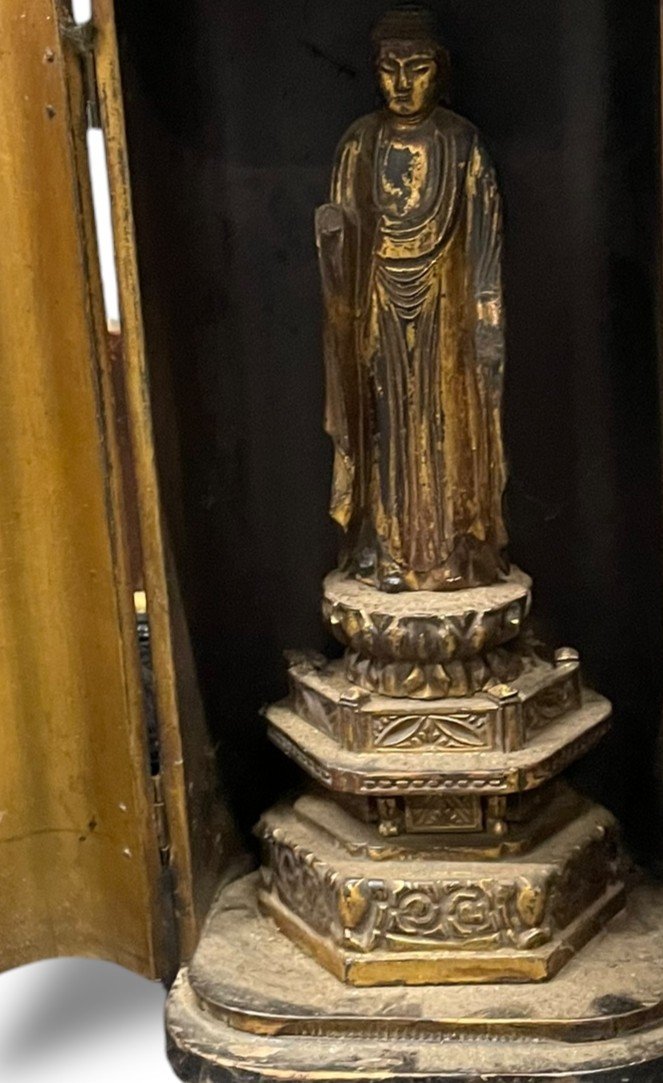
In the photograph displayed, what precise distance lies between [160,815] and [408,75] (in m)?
0.84

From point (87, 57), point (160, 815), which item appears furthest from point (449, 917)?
point (87, 57)

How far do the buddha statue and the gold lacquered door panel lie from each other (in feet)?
0.87

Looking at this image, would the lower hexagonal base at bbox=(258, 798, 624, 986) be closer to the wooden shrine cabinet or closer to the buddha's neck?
the wooden shrine cabinet

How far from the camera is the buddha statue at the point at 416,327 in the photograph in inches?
63.1

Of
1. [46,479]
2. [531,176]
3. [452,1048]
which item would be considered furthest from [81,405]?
[452,1048]

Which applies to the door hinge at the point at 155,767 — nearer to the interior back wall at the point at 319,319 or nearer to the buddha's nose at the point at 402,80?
the interior back wall at the point at 319,319

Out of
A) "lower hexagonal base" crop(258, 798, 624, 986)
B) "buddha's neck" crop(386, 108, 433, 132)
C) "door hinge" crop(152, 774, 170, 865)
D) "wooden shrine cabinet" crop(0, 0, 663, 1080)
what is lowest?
"lower hexagonal base" crop(258, 798, 624, 986)

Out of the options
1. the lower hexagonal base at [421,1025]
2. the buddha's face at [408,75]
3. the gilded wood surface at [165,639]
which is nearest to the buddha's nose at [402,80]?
the buddha's face at [408,75]

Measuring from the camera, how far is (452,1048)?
4.99 feet

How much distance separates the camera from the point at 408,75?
1587mm

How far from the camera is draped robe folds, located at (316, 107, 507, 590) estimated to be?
1606 millimetres

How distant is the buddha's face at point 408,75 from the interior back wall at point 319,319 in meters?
0.21

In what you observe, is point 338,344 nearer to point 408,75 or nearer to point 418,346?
point 418,346

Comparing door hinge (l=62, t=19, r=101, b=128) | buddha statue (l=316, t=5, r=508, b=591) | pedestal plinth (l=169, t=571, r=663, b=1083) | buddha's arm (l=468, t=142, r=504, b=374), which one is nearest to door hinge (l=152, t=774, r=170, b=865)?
pedestal plinth (l=169, t=571, r=663, b=1083)
